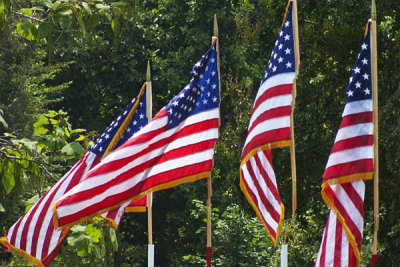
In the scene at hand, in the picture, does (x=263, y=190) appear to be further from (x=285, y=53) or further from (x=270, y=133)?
(x=285, y=53)

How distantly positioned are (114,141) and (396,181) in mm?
4278

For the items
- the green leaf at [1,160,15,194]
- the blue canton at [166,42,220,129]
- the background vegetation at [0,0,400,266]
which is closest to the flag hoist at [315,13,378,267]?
the background vegetation at [0,0,400,266]

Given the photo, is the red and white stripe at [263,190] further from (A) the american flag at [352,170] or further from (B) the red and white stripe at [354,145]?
(B) the red and white stripe at [354,145]

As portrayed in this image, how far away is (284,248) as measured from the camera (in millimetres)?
10414

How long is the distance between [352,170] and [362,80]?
104 cm

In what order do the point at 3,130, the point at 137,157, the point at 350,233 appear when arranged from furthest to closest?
1. the point at 3,130
2. the point at 137,157
3. the point at 350,233

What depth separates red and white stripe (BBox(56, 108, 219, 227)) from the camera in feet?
34.8

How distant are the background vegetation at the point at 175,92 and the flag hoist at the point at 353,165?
1306mm

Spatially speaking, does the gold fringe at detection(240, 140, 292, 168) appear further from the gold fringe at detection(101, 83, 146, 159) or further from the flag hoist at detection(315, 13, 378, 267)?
the gold fringe at detection(101, 83, 146, 159)

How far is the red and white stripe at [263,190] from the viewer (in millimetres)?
10734

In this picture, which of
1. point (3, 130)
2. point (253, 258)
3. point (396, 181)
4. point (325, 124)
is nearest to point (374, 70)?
point (396, 181)

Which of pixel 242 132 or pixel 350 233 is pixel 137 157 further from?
pixel 242 132

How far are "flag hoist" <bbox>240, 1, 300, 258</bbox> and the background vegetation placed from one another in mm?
815

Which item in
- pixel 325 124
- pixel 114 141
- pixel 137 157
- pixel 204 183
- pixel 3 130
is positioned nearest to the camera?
pixel 137 157
